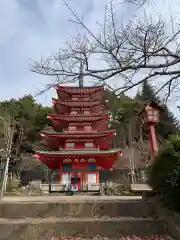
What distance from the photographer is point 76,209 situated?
547 cm

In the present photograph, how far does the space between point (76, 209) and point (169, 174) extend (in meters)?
2.14

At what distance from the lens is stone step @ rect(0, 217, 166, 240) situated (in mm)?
4535

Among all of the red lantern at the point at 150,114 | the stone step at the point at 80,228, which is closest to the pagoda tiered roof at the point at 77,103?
the red lantern at the point at 150,114

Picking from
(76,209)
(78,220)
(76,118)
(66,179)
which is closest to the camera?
(78,220)

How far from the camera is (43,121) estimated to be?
132 ft

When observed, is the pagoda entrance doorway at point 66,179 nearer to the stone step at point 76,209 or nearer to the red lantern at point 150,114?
the red lantern at point 150,114

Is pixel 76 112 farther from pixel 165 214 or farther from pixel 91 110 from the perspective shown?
pixel 165 214

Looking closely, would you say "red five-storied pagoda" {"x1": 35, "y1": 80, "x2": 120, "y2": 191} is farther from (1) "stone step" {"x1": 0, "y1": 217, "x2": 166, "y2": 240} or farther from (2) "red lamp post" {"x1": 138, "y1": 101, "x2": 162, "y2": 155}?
(1) "stone step" {"x1": 0, "y1": 217, "x2": 166, "y2": 240}

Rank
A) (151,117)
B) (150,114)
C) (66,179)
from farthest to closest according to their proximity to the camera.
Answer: (66,179) → (151,117) → (150,114)

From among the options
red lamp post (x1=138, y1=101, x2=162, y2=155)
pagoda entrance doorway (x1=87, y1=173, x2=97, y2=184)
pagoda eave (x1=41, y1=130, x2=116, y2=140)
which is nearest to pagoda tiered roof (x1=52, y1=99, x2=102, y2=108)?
pagoda eave (x1=41, y1=130, x2=116, y2=140)

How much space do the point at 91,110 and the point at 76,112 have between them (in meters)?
1.47

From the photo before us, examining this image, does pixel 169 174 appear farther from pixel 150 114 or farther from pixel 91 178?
pixel 91 178

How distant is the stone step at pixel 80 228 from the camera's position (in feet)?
14.9

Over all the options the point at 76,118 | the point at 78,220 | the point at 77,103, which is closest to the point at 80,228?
the point at 78,220
